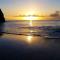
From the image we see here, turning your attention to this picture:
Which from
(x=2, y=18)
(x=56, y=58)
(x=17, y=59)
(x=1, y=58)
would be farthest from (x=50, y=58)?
(x=2, y=18)

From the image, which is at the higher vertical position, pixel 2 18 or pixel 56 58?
pixel 56 58

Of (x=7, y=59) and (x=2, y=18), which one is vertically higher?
(x=7, y=59)

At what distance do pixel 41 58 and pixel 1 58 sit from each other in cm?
180

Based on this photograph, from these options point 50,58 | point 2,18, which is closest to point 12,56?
point 50,58

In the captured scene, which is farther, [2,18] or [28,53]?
[2,18]

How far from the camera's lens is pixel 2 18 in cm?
8306

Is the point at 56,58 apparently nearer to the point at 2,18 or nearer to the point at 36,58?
the point at 36,58

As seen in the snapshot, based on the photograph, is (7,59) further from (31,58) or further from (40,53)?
(40,53)

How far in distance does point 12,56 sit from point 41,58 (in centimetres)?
139

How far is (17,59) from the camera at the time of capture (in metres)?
8.16

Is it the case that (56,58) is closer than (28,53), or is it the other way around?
(56,58)

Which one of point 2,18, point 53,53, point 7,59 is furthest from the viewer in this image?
point 2,18

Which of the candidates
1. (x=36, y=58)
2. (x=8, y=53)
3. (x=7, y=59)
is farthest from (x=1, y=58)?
(x=36, y=58)

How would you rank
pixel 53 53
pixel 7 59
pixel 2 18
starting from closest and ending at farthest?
pixel 7 59 → pixel 53 53 → pixel 2 18
